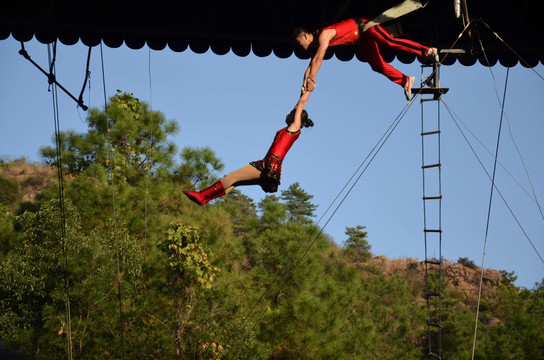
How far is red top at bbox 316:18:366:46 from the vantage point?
394cm

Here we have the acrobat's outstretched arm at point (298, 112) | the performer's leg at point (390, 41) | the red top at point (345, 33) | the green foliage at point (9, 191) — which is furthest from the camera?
the green foliage at point (9, 191)

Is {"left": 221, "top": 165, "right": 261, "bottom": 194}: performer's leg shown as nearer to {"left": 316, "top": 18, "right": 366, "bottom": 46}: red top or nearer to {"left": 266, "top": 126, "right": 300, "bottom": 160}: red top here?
{"left": 266, "top": 126, "right": 300, "bottom": 160}: red top

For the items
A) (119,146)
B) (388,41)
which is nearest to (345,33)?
(388,41)

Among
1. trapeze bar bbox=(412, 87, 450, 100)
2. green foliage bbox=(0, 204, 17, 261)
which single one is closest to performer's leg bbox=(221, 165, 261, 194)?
trapeze bar bbox=(412, 87, 450, 100)

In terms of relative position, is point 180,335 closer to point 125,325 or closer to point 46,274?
point 125,325

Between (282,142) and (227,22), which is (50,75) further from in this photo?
(282,142)

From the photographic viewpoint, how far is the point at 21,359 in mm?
13297

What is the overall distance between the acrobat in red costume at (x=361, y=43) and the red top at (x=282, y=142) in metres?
0.27

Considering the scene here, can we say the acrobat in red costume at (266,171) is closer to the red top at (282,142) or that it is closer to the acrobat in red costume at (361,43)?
the red top at (282,142)

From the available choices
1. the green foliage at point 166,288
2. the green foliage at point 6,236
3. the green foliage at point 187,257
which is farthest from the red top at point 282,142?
the green foliage at point 6,236

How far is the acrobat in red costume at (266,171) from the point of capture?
3.52 meters

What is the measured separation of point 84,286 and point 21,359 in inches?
205

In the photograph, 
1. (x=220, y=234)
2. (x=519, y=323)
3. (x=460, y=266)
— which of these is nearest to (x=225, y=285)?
(x=220, y=234)

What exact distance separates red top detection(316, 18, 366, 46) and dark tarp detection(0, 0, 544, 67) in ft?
2.84
